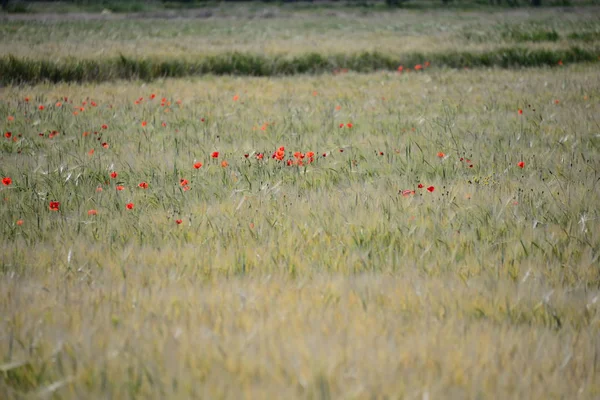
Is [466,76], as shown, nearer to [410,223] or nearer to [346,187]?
[346,187]

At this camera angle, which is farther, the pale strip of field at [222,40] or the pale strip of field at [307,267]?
the pale strip of field at [222,40]

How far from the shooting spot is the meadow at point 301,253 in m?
2.13

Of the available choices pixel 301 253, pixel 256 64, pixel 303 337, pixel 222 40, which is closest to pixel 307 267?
pixel 301 253

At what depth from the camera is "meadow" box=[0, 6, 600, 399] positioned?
213cm

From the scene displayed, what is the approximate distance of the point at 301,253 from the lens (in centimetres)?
338

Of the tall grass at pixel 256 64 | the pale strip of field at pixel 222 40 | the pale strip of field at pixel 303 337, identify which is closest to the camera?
the pale strip of field at pixel 303 337

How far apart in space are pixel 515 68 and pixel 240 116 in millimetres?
8069

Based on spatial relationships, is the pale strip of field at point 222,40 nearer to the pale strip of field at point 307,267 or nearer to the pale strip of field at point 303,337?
the pale strip of field at point 307,267

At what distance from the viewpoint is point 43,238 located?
11.9 ft

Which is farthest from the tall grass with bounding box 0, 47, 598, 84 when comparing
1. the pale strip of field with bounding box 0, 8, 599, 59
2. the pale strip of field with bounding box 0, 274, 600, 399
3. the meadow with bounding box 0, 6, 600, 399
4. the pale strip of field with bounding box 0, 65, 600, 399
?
the pale strip of field with bounding box 0, 274, 600, 399

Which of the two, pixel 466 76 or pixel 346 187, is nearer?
pixel 346 187

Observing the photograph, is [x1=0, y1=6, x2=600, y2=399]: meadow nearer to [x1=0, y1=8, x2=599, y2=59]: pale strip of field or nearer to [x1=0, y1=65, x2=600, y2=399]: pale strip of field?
[x1=0, y1=65, x2=600, y2=399]: pale strip of field

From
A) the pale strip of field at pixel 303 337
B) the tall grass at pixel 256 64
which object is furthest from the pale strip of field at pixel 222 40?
the pale strip of field at pixel 303 337

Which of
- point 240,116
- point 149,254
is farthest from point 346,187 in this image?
point 240,116
